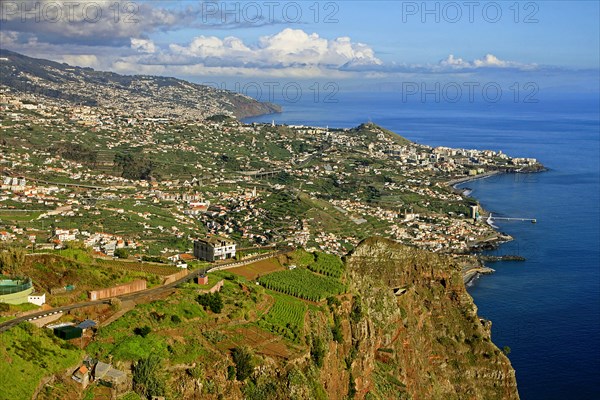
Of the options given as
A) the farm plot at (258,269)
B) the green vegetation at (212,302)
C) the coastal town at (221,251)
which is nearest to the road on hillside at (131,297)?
the coastal town at (221,251)

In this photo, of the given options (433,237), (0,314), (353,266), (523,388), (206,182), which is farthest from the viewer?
(206,182)

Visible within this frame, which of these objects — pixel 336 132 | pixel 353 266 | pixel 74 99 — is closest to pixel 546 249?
pixel 353 266

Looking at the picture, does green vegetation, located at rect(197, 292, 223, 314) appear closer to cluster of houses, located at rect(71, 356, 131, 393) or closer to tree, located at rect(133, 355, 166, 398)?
tree, located at rect(133, 355, 166, 398)

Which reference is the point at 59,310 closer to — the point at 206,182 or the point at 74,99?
the point at 206,182

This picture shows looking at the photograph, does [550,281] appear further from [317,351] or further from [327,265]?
[317,351]

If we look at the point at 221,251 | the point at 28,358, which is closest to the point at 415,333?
the point at 221,251

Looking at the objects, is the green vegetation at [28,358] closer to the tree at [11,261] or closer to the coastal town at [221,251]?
the coastal town at [221,251]

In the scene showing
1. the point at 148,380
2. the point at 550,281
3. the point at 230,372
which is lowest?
the point at 550,281
